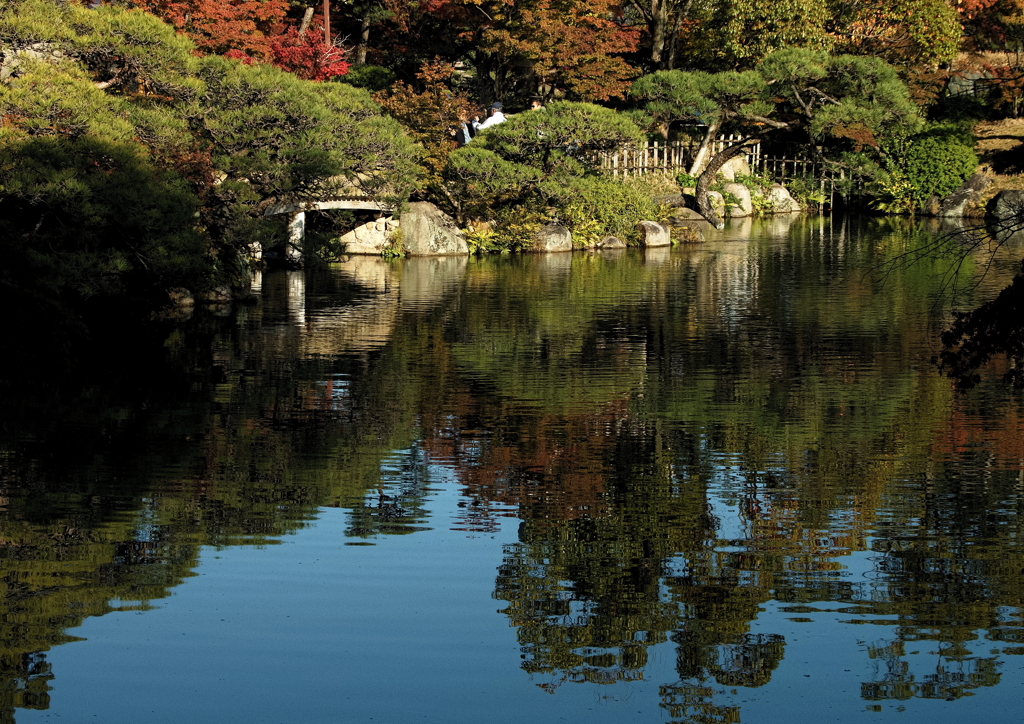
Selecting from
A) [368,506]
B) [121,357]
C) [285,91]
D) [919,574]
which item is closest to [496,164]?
[285,91]

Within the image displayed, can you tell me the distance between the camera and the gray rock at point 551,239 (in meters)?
25.1

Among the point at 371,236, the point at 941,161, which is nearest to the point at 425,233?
the point at 371,236

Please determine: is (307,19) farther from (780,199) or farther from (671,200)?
(780,199)

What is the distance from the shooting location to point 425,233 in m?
24.3

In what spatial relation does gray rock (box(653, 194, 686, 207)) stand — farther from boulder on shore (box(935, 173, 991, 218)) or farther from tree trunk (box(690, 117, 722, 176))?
boulder on shore (box(935, 173, 991, 218))

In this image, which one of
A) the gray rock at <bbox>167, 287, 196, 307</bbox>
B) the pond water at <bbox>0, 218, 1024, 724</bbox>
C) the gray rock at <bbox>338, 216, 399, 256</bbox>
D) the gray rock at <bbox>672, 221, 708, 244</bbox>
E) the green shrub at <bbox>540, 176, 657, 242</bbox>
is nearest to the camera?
the pond water at <bbox>0, 218, 1024, 724</bbox>

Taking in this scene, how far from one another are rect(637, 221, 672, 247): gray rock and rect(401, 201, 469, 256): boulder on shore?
4537 millimetres

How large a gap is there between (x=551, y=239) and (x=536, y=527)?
1831 centimetres

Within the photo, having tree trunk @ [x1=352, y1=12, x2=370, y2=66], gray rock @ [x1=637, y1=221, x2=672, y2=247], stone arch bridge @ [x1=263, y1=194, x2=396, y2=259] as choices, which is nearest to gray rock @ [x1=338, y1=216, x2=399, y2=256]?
stone arch bridge @ [x1=263, y1=194, x2=396, y2=259]

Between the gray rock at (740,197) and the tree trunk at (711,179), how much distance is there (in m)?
2.51

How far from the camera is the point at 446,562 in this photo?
6621 millimetres

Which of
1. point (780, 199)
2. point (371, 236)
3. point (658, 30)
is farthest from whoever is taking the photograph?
point (780, 199)

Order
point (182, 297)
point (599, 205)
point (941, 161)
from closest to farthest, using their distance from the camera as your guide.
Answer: point (182, 297), point (599, 205), point (941, 161)

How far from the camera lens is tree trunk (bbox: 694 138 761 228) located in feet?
101
